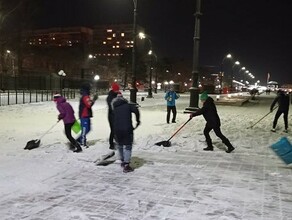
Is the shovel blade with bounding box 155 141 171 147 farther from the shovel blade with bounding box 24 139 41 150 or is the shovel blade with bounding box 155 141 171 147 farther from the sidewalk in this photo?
the shovel blade with bounding box 24 139 41 150

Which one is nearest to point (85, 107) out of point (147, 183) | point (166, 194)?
point (147, 183)

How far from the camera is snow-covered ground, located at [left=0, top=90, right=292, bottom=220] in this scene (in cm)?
587

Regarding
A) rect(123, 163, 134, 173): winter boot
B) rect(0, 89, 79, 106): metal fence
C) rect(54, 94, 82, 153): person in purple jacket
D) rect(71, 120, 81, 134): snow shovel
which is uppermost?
rect(54, 94, 82, 153): person in purple jacket

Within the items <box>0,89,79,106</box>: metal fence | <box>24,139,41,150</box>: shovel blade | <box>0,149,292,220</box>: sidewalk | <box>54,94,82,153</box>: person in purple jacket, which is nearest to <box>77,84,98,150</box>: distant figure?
<box>54,94,82,153</box>: person in purple jacket

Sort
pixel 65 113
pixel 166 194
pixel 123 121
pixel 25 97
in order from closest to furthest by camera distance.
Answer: pixel 166 194, pixel 123 121, pixel 65 113, pixel 25 97

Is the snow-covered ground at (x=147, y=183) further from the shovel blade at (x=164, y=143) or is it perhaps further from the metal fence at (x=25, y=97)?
the metal fence at (x=25, y=97)

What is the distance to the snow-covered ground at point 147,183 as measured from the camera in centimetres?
587

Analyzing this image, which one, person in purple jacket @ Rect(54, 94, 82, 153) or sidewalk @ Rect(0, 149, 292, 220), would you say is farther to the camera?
person in purple jacket @ Rect(54, 94, 82, 153)

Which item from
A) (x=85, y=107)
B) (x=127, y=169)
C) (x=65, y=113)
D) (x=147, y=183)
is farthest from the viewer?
(x=85, y=107)

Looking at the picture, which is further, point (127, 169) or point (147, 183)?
point (127, 169)

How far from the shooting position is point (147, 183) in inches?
291

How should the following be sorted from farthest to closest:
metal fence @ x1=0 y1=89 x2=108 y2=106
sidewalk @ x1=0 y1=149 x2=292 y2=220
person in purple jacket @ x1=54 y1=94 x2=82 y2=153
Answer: metal fence @ x1=0 y1=89 x2=108 y2=106, person in purple jacket @ x1=54 y1=94 x2=82 y2=153, sidewalk @ x1=0 y1=149 x2=292 y2=220

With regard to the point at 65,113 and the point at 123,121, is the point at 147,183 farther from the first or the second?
the point at 65,113

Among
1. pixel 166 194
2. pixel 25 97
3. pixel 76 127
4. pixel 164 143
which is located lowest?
pixel 25 97
